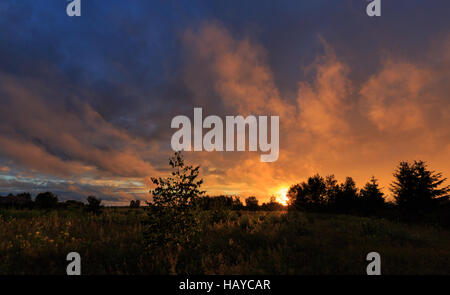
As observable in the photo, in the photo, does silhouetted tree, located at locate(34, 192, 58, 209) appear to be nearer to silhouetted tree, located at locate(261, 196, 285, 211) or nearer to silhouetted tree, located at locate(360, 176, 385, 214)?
silhouetted tree, located at locate(261, 196, 285, 211)

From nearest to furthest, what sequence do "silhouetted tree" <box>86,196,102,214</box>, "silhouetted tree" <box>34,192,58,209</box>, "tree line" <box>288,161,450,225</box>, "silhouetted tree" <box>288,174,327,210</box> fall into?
"silhouetted tree" <box>86,196,102,214</box> < "silhouetted tree" <box>34,192,58,209</box> < "tree line" <box>288,161,450,225</box> < "silhouetted tree" <box>288,174,327,210</box>

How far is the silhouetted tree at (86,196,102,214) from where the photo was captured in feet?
54.5

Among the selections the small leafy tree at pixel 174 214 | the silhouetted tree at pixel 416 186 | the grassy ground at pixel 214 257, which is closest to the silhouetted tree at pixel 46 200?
the grassy ground at pixel 214 257

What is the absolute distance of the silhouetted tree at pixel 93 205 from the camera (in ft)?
54.5

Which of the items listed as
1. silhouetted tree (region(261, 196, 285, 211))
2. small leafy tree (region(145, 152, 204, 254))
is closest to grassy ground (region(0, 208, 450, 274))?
small leafy tree (region(145, 152, 204, 254))

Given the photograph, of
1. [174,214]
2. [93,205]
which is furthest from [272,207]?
[174,214]

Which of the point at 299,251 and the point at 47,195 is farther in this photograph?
the point at 47,195

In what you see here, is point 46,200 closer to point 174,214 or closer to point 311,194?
point 174,214

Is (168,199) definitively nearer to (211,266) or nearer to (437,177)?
(211,266)

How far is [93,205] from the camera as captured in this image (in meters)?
16.8
